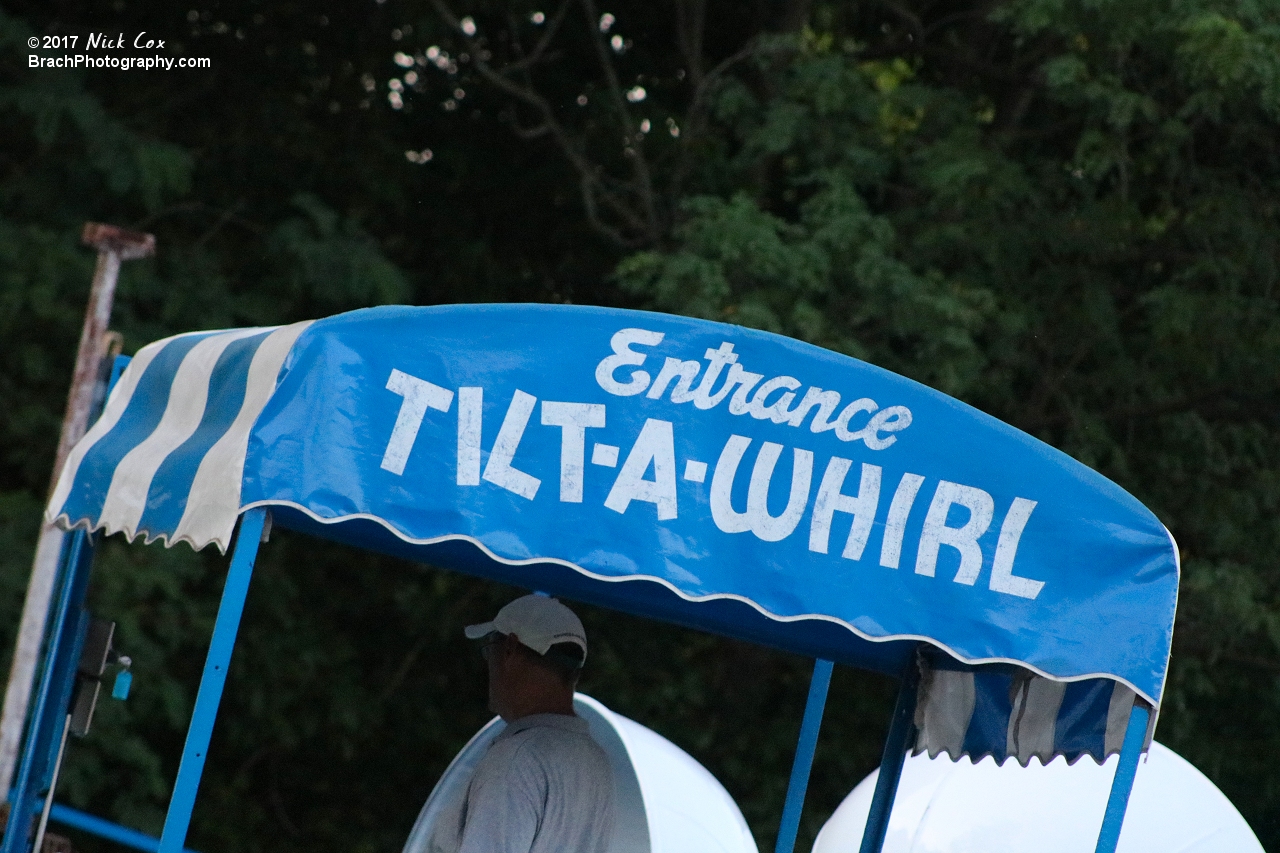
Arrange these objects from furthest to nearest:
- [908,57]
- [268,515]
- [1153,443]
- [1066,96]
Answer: [908,57], [1153,443], [1066,96], [268,515]

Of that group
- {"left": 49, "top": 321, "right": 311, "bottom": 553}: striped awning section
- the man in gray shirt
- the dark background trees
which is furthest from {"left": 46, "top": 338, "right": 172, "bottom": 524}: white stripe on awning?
the dark background trees

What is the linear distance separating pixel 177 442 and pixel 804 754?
2466 millimetres

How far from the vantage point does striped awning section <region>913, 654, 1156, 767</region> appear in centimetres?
367

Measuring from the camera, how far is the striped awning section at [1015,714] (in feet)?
12.0

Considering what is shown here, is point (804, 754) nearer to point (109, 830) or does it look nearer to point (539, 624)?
point (539, 624)

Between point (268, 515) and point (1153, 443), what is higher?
point (1153, 443)

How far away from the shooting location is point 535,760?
3.52 m

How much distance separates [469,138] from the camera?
1166cm

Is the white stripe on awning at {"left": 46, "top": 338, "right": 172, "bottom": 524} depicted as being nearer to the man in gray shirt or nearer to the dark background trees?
the man in gray shirt

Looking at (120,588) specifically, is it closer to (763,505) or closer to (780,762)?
(780,762)

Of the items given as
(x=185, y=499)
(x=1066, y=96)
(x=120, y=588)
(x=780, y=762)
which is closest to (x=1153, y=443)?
(x=1066, y=96)

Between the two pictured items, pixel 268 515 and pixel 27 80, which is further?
pixel 27 80

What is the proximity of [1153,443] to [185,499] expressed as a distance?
7.98 meters

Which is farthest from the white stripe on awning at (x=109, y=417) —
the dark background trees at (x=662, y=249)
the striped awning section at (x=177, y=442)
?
the dark background trees at (x=662, y=249)
